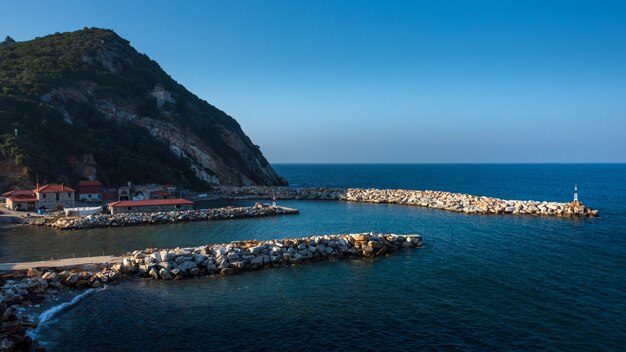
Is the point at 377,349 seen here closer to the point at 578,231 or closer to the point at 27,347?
the point at 27,347

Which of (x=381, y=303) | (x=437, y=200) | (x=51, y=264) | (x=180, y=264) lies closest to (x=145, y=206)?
(x=51, y=264)

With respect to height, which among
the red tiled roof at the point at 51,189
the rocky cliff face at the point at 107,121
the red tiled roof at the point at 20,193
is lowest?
the red tiled roof at the point at 20,193

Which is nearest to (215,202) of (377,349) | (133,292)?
(133,292)

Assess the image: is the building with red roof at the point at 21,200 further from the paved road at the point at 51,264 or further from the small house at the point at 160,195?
the paved road at the point at 51,264

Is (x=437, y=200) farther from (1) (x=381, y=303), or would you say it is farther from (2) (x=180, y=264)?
(2) (x=180, y=264)

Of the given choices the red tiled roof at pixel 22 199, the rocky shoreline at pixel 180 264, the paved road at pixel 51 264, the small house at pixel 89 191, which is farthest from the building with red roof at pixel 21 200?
the rocky shoreline at pixel 180 264

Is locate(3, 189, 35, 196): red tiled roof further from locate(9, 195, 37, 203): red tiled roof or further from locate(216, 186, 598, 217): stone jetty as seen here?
locate(216, 186, 598, 217): stone jetty
